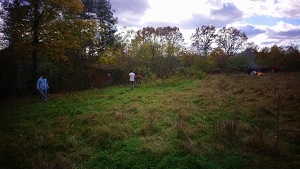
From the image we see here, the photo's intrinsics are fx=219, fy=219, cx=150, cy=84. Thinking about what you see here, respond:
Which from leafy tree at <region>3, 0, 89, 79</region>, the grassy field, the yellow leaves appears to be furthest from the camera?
the yellow leaves

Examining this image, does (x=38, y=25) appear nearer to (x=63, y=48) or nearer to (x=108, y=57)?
(x=63, y=48)

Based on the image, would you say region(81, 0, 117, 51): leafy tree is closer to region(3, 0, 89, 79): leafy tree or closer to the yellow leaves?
the yellow leaves

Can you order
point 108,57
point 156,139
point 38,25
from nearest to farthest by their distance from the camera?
1. point 156,139
2. point 38,25
3. point 108,57

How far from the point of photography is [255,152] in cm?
617

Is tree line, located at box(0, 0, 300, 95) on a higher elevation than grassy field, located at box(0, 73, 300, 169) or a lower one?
higher

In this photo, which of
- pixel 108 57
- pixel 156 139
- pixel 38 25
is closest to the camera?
pixel 156 139

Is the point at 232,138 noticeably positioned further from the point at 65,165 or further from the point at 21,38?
the point at 21,38

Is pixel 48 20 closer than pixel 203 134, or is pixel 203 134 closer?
pixel 203 134

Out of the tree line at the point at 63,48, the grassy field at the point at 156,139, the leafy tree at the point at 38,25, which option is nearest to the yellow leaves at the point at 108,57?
the tree line at the point at 63,48

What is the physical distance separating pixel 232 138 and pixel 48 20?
17.2 meters

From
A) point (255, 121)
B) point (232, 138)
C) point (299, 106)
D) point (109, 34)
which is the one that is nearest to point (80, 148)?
point (232, 138)

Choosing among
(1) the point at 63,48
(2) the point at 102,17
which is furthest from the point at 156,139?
(2) the point at 102,17

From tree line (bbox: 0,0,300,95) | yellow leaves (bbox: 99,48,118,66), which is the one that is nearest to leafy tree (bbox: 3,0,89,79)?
tree line (bbox: 0,0,300,95)

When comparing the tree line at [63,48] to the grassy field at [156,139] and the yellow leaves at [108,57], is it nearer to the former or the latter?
the yellow leaves at [108,57]
